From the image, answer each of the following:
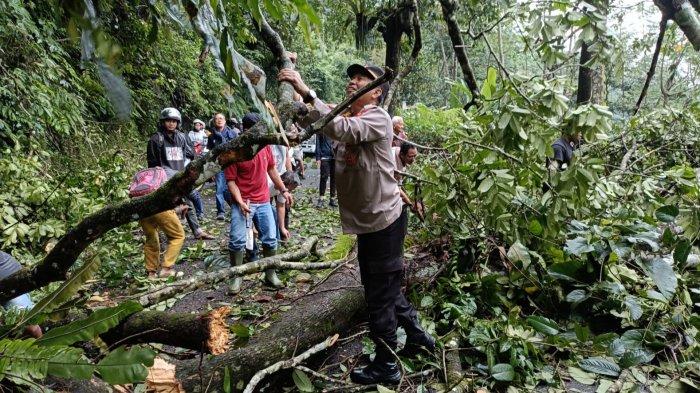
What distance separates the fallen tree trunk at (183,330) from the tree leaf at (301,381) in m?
0.44

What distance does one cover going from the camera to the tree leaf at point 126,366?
134cm

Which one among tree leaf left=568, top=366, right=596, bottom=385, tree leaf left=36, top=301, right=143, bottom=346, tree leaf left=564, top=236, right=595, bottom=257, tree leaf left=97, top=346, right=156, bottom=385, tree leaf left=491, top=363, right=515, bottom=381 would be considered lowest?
tree leaf left=568, top=366, right=596, bottom=385

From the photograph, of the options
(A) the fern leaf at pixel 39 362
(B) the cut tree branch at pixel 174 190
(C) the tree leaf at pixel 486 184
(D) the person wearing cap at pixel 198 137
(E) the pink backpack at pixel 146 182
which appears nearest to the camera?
(A) the fern leaf at pixel 39 362

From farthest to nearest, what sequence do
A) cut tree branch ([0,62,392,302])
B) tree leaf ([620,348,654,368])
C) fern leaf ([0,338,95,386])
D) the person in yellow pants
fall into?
the person in yellow pants → tree leaf ([620,348,654,368]) → cut tree branch ([0,62,392,302]) → fern leaf ([0,338,95,386])

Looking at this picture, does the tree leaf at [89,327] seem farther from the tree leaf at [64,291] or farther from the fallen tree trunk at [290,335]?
the fallen tree trunk at [290,335]

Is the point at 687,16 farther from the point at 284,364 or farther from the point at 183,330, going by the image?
the point at 183,330

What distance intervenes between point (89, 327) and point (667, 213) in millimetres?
3085

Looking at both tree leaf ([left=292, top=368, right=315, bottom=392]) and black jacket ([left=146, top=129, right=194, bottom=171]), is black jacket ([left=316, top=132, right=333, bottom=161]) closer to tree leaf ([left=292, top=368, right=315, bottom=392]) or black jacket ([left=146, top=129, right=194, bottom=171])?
black jacket ([left=146, top=129, right=194, bottom=171])

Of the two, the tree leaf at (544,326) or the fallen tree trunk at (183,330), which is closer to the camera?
the fallen tree trunk at (183,330)

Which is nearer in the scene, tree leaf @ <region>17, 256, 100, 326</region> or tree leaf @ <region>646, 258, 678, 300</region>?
tree leaf @ <region>17, 256, 100, 326</region>

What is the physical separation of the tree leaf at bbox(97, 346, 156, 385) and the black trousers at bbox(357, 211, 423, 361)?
1546 mm

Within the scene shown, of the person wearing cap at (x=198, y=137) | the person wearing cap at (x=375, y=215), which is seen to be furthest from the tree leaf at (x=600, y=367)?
the person wearing cap at (x=198, y=137)

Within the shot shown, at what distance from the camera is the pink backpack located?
4039 mm

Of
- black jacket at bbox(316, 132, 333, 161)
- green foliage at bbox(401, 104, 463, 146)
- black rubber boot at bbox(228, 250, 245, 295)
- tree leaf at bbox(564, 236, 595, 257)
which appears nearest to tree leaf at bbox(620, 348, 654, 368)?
tree leaf at bbox(564, 236, 595, 257)
